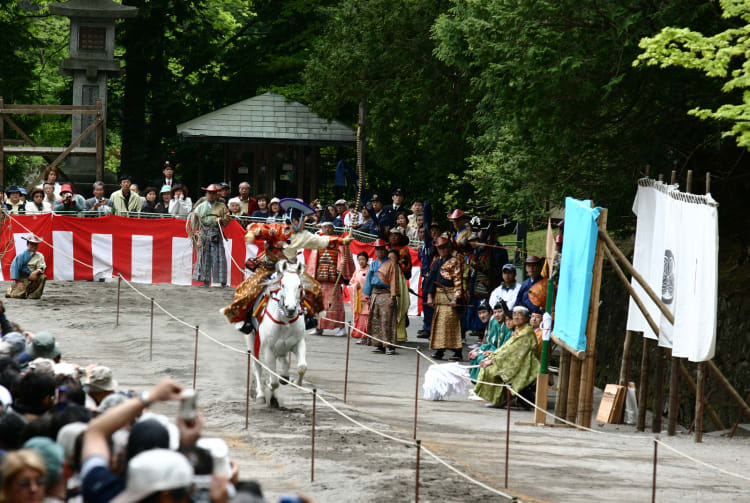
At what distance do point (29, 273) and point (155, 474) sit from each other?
1746cm

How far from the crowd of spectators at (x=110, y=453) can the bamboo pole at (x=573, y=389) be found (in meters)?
8.08

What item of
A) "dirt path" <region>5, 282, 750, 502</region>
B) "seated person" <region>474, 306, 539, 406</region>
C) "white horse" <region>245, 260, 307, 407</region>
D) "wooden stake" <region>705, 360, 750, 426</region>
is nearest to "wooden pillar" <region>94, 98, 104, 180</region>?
"dirt path" <region>5, 282, 750, 502</region>

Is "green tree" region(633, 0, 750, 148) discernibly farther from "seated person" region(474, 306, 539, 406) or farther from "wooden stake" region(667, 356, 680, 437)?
"seated person" region(474, 306, 539, 406)

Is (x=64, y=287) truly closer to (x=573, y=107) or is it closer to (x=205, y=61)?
(x=573, y=107)

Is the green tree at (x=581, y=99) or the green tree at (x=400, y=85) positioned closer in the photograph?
the green tree at (x=581, y=99)

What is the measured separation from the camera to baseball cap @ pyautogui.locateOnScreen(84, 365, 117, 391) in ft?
26.7

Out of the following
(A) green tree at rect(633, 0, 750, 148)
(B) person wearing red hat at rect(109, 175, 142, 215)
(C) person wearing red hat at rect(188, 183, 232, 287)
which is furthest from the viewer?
(B) person wearing red hat at rect(109, 175, 142, 215)

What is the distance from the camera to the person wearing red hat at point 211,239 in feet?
76.6

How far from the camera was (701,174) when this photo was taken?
1792 cm

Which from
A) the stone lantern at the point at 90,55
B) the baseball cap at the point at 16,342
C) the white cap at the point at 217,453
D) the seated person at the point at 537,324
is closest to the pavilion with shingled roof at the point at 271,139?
the stone lantern at the point at 90,55

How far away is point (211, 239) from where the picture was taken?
76.7 feet

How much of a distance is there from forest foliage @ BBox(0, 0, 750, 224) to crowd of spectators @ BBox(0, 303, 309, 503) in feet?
26.2

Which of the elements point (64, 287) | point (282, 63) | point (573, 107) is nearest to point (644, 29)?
point (573, 107)

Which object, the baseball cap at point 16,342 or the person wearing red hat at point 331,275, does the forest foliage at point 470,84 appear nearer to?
the person wearing red hat at point 331,275
